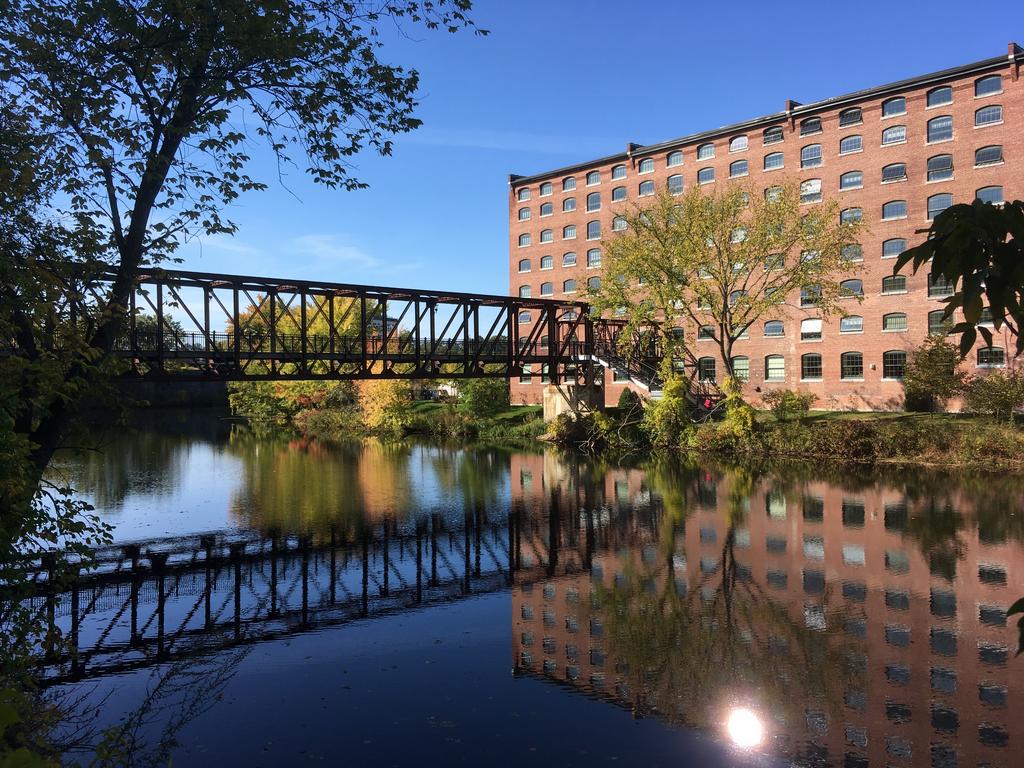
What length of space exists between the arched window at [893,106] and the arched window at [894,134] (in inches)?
30.0

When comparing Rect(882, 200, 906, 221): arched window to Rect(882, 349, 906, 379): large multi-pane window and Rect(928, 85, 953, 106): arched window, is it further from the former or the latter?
Rect(882, 349, 906, 379): large multi-pane window

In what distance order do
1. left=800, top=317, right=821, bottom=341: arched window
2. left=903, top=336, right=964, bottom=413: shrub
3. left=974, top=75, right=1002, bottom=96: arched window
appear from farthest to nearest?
left=800, top=317, right=821, bottom=341: arched window, left=974, top=75, right=1002, bottom=96: arched window, left=903, top=336, right=964, bottom=413: shrub

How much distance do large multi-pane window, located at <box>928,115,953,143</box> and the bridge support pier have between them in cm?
2283

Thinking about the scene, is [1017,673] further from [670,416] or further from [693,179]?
[693,179]

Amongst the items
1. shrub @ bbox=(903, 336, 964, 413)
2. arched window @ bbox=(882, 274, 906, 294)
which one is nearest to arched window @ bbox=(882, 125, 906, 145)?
arched window @ bbox=(882, 274, 906, 294)

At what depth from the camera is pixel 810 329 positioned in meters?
45.2

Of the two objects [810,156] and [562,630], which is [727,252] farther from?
[562,630]

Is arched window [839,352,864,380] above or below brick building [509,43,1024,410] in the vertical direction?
below

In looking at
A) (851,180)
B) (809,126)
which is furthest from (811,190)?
(809,126)

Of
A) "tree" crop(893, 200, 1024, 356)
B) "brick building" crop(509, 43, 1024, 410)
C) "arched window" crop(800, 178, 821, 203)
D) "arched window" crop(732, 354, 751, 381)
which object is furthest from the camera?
"arched window" crop(732, 354, 751, 381)

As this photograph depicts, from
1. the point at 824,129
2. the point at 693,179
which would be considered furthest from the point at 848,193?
the point at 693,179

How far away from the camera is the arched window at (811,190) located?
45.4 metres

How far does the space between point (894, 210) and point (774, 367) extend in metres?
11.1

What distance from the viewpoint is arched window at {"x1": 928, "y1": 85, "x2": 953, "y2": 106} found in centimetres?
4047
